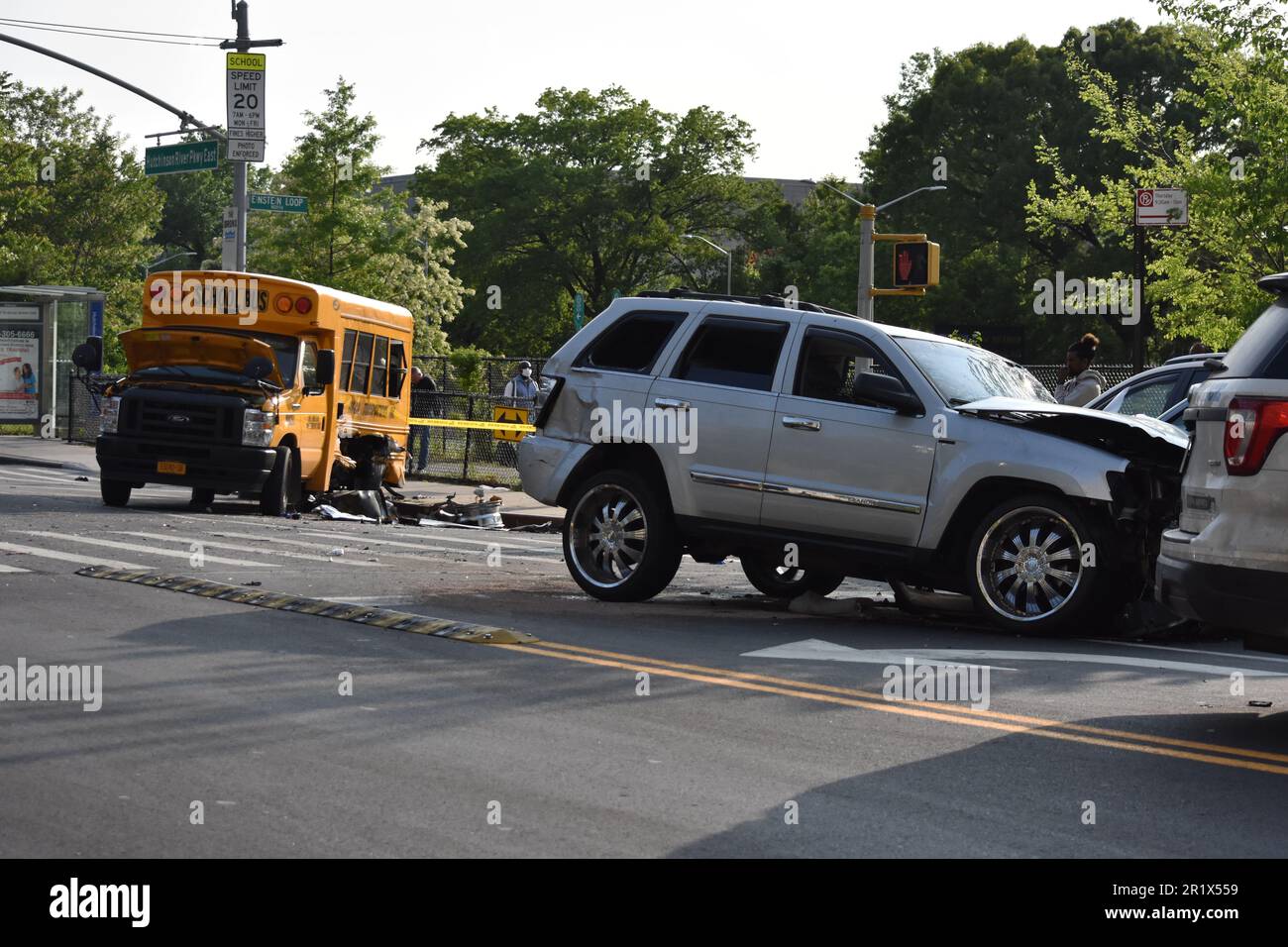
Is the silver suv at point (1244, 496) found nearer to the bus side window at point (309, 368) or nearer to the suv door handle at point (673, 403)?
the suv door handle at point (673, 403)

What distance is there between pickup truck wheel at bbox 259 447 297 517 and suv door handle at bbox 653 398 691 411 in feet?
29.9

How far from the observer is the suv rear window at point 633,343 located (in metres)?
11.8

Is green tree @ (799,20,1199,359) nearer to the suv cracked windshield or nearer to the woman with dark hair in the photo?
the woman with dark hair

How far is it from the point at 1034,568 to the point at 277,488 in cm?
1151

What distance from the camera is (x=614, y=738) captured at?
23.0 feet

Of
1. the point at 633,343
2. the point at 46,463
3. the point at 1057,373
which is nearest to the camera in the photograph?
the point at 633,343

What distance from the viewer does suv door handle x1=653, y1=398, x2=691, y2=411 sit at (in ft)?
A: 37.7

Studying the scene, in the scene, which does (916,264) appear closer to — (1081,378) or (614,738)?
(1081,378)

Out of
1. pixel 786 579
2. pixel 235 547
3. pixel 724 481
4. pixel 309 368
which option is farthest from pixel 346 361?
pixel 724 481

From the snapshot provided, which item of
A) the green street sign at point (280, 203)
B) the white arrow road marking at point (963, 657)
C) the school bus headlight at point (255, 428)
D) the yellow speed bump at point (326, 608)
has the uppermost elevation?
the green street sign at point (280, 203)

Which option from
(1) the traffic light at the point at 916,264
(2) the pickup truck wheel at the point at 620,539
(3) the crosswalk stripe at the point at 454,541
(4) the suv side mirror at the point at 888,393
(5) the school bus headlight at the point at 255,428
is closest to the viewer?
(4) the suv side mirror at the point at 888,393

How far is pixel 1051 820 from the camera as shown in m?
5.71

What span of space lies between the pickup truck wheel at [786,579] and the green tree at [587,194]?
55139mm

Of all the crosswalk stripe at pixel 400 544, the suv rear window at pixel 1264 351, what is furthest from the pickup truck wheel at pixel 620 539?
the suv rear window at pixel 1264 351
